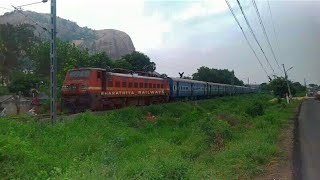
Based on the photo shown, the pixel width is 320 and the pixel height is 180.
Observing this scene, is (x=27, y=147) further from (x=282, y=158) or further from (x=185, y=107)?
(x=185, y=107)

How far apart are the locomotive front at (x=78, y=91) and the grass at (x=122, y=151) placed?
286 cm

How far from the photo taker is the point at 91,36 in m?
148

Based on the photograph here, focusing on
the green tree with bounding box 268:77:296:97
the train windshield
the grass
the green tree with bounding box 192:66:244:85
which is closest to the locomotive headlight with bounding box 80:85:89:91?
the train windshield

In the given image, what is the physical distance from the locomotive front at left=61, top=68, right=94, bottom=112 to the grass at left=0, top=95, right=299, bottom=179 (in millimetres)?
2862

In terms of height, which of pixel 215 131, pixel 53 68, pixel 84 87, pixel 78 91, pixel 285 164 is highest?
pixel 53 68

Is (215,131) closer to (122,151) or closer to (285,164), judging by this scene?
(285,164)

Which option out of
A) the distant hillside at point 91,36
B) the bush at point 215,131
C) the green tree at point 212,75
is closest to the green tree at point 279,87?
the green tree at point 212,75

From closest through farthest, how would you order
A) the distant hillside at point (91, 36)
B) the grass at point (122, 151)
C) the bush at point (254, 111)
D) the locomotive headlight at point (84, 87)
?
the grass at point (122, 151), the locomotive headlight at point (84, 87), the bush at point (254, 111), the distant hillside at point (91, 36)

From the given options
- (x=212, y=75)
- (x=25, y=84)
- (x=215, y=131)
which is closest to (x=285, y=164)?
(x=215, y=131)

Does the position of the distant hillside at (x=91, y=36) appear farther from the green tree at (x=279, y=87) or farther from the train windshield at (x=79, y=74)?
the train windshield at (x=79, y=74)

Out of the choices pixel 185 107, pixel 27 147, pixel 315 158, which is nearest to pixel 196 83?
pixel 185 107

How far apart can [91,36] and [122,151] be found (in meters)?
137

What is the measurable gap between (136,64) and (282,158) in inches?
2302

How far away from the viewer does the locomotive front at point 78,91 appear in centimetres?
2462
